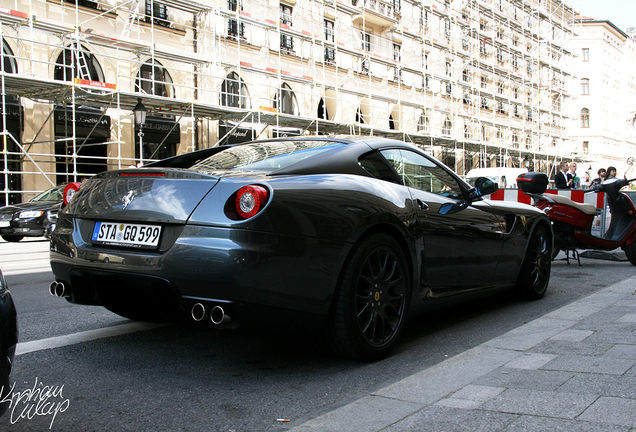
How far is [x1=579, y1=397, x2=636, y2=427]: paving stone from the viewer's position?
240 cm

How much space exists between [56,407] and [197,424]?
0.70 metres

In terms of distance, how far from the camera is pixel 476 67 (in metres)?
39.3

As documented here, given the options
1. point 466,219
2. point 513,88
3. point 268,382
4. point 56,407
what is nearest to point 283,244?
point 268,382

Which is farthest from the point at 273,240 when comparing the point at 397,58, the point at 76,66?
the point at 397,58

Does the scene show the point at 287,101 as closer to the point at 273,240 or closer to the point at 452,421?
the point at 273,240

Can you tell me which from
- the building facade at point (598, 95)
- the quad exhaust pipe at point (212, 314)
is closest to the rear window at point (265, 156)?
the quad exhaust pipe at point (212, 314)

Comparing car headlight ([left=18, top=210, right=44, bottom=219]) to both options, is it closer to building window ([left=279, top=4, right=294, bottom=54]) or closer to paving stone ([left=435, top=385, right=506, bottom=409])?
paving stone ([left=435, top=385, right=506, bottom=409])

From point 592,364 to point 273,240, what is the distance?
1.80 metres

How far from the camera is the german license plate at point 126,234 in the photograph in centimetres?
310

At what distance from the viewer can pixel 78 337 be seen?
4012 millimetres

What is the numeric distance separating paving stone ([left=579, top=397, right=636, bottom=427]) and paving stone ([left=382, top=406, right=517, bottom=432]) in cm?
31

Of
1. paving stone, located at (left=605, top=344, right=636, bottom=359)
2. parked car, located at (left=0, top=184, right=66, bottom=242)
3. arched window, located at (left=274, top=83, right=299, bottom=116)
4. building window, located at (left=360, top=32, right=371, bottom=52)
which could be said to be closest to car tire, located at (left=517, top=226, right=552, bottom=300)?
paving stone, located at (left=605, top=344, right=636, bottom=359)

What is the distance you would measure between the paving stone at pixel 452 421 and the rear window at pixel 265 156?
5.10ft

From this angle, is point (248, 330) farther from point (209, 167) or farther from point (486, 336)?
point (486, 336)
